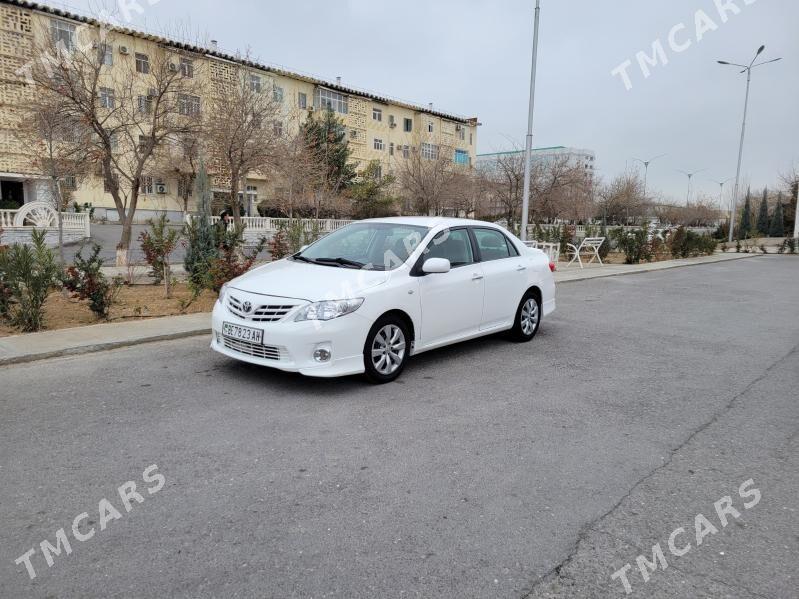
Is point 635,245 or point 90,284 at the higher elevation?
point 635,245

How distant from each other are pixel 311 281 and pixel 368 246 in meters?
1.07

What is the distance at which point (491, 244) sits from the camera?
7.27 m

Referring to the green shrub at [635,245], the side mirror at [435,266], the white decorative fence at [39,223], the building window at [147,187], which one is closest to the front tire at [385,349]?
the side mirror at [435,266]

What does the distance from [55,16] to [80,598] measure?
41509 mm

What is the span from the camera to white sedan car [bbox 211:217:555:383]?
519 cm

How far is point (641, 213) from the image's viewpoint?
181 ft

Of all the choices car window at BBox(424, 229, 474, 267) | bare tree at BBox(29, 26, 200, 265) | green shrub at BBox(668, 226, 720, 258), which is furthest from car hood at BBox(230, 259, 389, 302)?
green shrub at BBox(668, 226, 720, 258)

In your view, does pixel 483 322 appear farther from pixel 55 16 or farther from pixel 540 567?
pixel 55 16

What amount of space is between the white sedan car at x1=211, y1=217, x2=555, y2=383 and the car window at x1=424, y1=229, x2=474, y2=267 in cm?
1

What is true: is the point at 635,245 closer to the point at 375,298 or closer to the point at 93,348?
the point at 375,298

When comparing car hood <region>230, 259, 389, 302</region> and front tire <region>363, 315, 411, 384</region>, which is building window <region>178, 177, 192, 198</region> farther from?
front tire <region>363, 315, 411, 384</region>

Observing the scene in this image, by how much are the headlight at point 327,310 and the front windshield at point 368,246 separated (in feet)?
2.41

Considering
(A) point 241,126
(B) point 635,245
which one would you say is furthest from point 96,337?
(B) point 635,245

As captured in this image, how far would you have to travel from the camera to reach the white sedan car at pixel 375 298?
5191 millimetres
